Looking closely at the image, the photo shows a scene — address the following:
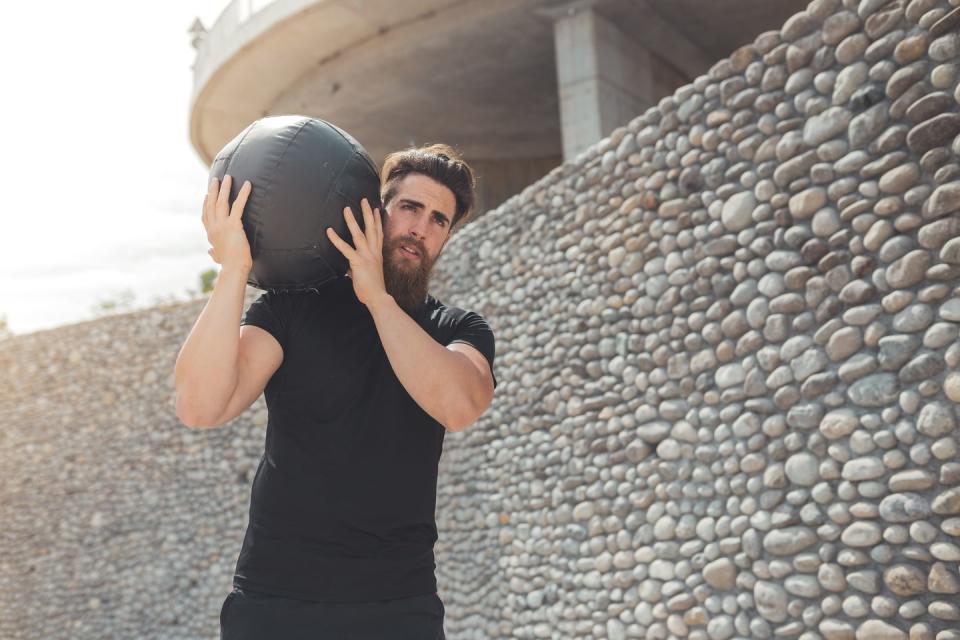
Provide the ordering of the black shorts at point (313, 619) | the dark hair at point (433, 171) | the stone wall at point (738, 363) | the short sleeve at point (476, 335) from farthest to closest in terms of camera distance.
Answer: the stone wall at point (738, 363)
the dark hair at point (433, 171)
the short sleeve at point (476, 335)
the black shorts at point (313, 619)

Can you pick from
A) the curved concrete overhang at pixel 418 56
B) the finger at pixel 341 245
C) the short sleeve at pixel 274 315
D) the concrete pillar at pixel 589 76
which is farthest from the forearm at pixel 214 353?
the curved concrete overhang at pixel 418 56

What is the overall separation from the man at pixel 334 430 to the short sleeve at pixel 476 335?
0.08 m

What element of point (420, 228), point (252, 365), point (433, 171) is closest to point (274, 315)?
point (252, 365)

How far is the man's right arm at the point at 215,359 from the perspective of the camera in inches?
72.0

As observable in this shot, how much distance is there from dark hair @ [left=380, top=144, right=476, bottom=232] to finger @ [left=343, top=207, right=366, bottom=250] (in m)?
0.35

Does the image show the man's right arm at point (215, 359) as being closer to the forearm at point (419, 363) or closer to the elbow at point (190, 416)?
the elbow at point (190, 416)

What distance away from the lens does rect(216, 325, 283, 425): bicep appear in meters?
1.94

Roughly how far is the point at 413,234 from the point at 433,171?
248 millimetres

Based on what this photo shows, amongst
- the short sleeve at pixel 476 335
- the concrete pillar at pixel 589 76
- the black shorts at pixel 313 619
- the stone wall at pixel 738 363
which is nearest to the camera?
the black shorts at pixel 313 619

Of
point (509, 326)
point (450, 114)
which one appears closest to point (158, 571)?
point (509, 326)

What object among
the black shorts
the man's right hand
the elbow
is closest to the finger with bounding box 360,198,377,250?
the man's right hand

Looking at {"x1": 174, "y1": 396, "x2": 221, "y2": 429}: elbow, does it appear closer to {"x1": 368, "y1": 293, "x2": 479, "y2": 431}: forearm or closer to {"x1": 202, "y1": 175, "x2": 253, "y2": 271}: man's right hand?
{"x1": 202, "y1": 175, "x2": 253, "y2": 271}: man's right hand

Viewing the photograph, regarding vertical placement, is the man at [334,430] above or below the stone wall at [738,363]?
below

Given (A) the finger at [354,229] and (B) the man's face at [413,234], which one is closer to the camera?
(A) the finger at [354,229]
